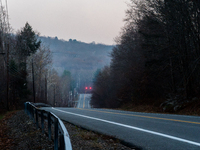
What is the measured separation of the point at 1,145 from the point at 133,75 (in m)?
22.1

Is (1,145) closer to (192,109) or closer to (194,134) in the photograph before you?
(194,134)

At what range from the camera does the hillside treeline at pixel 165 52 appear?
1939 centimetres

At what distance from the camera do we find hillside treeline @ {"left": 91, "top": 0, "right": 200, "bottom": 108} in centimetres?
1939

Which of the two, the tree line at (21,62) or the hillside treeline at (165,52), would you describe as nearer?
the hillside treeline at (165,52)

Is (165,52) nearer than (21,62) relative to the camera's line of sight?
Yes

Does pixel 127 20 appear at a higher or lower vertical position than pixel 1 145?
higher

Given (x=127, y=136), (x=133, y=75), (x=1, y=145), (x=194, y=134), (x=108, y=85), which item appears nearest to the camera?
(x=194, y=134)

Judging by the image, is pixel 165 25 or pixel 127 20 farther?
pixel 127 20

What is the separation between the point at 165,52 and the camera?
74.6ft

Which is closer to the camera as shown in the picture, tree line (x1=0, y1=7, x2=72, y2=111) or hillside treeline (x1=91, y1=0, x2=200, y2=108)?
hillside treeline (x1=91, y1=0, x2=200, y2=108)

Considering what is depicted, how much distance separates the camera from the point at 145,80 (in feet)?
89.3

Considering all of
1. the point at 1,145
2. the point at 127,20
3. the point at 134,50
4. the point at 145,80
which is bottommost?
the point at 1,145

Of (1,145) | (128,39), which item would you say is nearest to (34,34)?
(128,39)

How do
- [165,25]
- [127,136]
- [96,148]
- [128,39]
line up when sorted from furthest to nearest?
[128,39], [165,25], [127,136], [96,148]
